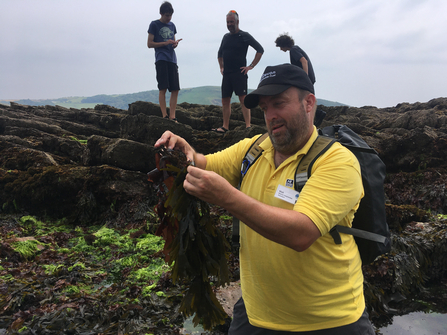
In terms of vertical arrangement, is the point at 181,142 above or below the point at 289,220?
above

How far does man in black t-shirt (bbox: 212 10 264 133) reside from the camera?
308 inches

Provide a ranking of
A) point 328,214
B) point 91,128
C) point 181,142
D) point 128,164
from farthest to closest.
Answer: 1. point 91,128
2. point 128,164
3. point 181,142
4. point 328,214

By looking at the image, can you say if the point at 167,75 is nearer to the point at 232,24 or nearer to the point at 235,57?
the point at 235,57

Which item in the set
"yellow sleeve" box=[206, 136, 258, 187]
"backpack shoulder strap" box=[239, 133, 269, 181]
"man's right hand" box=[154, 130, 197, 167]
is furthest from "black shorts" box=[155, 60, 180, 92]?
"backpack shoulder strap" box=[239, 133, 269, 181]

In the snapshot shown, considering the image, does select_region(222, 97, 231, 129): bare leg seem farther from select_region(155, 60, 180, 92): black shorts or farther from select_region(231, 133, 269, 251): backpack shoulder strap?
select_region(231, 133, 269, 251): backpack shoulder strap

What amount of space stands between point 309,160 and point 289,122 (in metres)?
0.36

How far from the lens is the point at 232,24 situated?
769cm

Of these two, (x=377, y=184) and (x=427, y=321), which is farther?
(x=427, y=321)

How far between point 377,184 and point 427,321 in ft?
9.88

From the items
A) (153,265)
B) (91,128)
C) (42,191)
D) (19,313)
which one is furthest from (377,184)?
(91,128)

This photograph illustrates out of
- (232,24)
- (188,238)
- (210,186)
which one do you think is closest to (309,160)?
(210,186)

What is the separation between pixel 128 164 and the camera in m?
6.89

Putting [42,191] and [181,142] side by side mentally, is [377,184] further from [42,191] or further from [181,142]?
[42,191]

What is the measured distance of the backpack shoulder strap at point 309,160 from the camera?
6.62 feet
